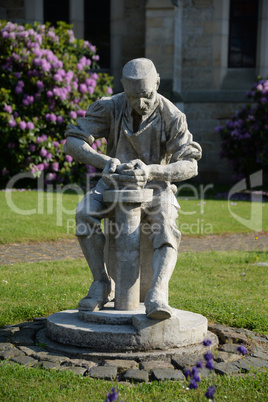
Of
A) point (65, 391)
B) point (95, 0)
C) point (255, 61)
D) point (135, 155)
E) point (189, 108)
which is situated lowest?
point (65, 391)

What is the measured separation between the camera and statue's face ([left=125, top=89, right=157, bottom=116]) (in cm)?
422

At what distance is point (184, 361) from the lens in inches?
150

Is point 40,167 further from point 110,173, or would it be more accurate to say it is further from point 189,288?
point 110,173

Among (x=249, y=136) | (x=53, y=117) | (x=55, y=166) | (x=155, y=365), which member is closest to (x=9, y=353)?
(x=155, y=365)

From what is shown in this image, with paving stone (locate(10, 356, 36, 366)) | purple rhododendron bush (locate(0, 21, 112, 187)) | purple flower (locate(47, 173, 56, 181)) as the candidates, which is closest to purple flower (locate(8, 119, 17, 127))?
purple rhododendron bush (locate(0, 21, 112, 187))

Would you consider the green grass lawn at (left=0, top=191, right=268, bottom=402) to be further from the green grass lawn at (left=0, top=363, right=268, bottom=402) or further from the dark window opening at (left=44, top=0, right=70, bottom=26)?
the dark window opening at (left=44, top=0, right=70, bottom=26)

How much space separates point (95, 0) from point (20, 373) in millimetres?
14795

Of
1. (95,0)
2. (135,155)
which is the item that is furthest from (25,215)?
(95,0)

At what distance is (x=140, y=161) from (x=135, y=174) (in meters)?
0.17

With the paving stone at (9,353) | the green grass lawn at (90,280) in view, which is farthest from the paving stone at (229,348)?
the paving stone at (9,353)

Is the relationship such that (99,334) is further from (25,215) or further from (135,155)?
(25,215)

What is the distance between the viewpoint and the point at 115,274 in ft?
14.7

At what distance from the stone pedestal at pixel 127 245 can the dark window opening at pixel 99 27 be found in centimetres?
1332

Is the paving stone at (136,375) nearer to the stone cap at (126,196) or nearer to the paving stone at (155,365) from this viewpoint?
the paving stone at (155,365)
